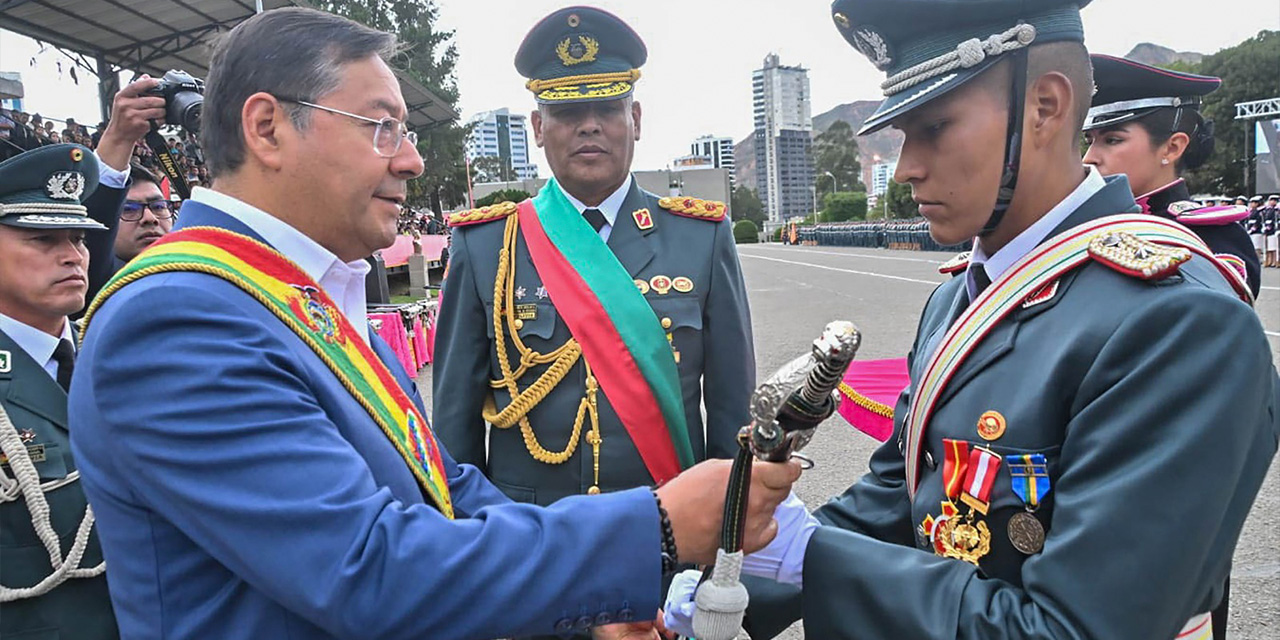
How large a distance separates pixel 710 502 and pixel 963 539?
48 centimetres

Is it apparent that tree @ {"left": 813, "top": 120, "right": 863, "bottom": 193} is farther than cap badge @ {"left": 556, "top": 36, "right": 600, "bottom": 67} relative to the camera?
Yes

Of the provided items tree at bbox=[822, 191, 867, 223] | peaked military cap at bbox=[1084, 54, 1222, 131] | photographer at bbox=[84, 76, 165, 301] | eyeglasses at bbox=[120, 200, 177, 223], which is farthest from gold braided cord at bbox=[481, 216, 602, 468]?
tree at bbox=[822, 191, 867, 223]

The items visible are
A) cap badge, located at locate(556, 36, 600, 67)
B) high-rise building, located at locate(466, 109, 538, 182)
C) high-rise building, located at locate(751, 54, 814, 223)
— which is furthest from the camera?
high-rise building, located at locate(751, 54, 814, 223)

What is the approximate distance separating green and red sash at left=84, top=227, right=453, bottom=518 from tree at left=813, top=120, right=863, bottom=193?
86.4 metres

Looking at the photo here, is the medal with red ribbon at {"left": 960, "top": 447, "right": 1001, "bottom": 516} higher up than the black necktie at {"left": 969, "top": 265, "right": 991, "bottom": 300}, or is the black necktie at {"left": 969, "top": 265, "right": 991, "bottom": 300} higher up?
the black necktie at {"left": 969, "top": 265, "right": 991, "bottom": 300}

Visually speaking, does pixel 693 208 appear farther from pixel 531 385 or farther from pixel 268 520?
pixel 268 520

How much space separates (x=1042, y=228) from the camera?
5.16 feet

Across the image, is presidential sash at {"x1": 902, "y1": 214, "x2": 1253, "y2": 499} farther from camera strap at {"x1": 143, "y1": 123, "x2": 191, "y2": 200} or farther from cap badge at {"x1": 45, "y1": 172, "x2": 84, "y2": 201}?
cap badge at {"x1": 45, "y1": 172, "x2": 84, "y2": 201}

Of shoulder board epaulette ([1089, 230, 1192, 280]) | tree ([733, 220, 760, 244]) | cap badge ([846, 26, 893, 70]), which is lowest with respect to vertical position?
tree ([733, 220, 760, 244])

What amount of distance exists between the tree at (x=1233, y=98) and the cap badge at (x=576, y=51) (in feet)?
123

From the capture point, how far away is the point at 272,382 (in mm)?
1208

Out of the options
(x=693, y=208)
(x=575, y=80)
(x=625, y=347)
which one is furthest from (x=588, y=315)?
(x=575, y=80)

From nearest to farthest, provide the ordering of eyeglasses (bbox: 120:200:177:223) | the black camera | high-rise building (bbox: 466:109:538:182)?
1. the black camera
2. eyeglasses (bbox: 120:200:177:223)
3. high-rise building (bbox: 466:109:538:182)

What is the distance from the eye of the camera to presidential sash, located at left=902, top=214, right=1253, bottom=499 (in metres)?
1.43
